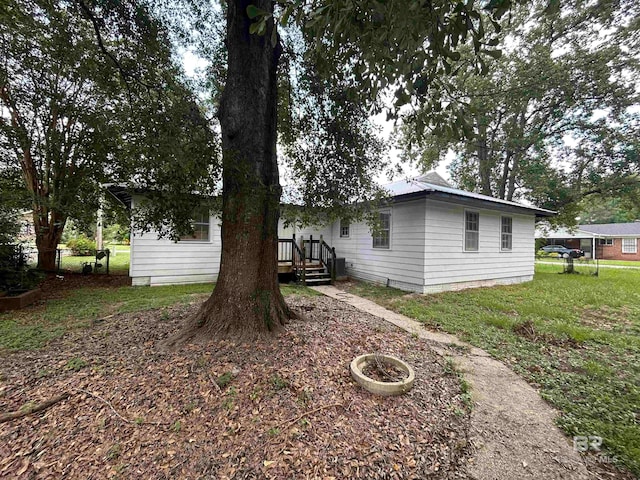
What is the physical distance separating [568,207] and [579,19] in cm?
822

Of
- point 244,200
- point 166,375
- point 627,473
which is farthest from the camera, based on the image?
point 244,200

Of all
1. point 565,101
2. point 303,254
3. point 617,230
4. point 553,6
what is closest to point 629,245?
point 617,230

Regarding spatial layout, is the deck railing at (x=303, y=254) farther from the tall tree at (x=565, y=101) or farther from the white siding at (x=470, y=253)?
the tall tree at (x=565, y=101)

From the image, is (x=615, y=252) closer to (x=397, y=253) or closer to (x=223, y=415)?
(x=397, y=253)

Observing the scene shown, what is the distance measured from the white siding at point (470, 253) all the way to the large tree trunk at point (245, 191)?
5245 millimetres

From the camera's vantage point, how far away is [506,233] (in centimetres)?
932

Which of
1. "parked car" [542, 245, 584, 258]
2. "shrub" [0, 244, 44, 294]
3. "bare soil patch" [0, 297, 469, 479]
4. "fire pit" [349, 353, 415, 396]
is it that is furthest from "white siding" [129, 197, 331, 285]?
"parked car" [542, 245, 584, 258]

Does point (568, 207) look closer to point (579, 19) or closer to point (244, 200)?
point (579, 19)

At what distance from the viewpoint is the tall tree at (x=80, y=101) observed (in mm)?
3080

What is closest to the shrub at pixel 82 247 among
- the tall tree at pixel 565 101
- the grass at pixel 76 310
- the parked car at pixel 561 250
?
the grass at pixel 76 310

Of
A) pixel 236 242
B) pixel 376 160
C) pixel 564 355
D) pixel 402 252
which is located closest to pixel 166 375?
pixel 236 242

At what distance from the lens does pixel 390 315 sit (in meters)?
5.20

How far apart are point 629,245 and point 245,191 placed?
33.3m

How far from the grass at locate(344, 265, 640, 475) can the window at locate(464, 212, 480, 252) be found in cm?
138
